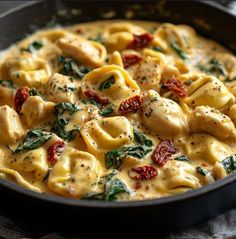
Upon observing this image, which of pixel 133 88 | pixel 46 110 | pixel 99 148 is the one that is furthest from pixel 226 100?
pixel 46 110

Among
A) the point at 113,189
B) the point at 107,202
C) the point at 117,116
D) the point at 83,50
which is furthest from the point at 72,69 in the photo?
the point at 107,202

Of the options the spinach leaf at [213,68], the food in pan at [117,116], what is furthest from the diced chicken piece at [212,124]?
the spinach leaf at [213,68]

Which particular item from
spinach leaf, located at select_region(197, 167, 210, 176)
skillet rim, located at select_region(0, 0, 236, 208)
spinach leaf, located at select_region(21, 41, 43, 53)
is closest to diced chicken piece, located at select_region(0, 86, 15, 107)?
spinach leaf, located at select_region(21, 41, 43, 53)

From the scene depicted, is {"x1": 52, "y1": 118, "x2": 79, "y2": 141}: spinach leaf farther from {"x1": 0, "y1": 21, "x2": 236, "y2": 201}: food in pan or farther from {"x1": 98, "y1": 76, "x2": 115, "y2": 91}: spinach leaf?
{"x1": 98, "y1": 76, "x2": 115, "y2": 91}: spinach leaf

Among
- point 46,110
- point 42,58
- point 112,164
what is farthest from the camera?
point 42,58

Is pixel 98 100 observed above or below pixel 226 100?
below

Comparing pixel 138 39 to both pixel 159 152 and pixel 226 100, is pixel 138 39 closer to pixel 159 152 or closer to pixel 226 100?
pixel 226 100

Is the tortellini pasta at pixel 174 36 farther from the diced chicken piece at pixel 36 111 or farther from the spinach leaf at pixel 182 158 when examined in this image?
the spinach leaf at pixel 182 158
